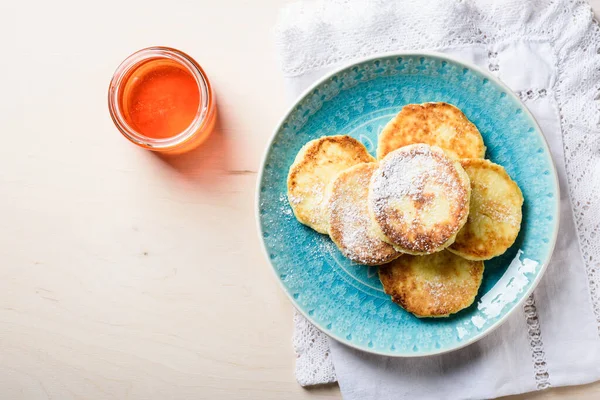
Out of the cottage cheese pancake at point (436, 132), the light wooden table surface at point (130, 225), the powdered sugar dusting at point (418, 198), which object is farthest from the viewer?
the light wooden table surface at point (130, 225)

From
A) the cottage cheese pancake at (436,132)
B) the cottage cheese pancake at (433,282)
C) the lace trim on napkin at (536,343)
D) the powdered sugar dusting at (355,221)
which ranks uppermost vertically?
the cottage cheese pancake at (436,132)

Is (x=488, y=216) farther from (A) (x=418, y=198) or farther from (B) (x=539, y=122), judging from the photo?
(B) (x=539, y=122)

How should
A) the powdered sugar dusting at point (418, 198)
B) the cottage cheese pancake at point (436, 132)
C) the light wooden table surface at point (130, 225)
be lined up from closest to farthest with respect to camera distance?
the powdered sugar dusting at point (418, 198) < the cottage cheese pancake at point (436, 132) < the light wooden table surface at point (130, 225)

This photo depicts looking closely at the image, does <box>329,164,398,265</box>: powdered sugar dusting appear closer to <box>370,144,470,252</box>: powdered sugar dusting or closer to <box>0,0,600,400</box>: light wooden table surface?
<box>370,144,470,252</box>: powdered sugar dusting

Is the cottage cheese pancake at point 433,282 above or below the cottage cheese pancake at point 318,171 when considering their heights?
below

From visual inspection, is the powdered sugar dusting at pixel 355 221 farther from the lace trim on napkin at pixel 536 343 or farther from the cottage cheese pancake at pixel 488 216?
the lace trim on napkin at pixel 536 343

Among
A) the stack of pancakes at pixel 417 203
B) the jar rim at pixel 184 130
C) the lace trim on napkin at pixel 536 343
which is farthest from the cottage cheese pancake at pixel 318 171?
the lace trim on napkin at pixel 536 343

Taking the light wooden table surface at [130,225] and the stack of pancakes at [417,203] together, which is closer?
the stack of pancakes at [417,203]

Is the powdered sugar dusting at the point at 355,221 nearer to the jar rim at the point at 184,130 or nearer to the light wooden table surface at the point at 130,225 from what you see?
the light wooden table surface at the point at 130,225
